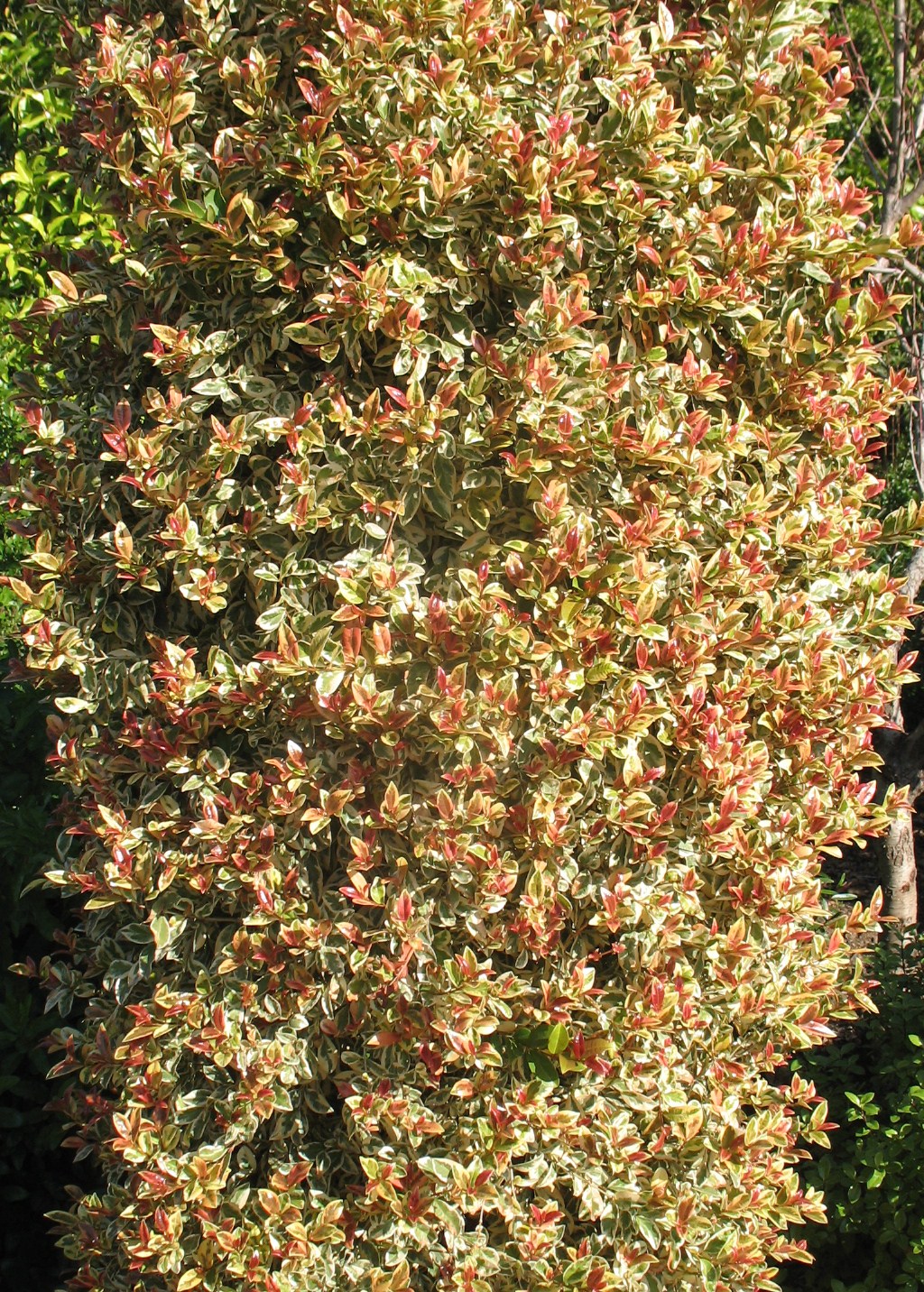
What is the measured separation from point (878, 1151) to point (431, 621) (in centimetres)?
212

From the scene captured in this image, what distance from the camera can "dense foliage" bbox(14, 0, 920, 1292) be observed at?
2.39 metres

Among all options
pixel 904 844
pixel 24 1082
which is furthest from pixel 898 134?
pixel 24 1082

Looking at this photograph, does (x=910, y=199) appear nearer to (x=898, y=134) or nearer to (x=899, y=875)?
(x=898, y=134)

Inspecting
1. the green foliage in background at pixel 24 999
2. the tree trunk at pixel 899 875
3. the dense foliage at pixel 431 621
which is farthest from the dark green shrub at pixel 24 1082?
the tree trunk at pixel 899 875

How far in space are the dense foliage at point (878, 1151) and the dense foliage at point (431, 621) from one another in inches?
31.3

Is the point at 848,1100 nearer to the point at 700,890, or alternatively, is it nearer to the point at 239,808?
the point at 700,890

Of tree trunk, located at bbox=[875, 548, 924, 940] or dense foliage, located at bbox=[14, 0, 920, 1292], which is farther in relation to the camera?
tree trunk, located at bbox=[875, 548, 924, 940]

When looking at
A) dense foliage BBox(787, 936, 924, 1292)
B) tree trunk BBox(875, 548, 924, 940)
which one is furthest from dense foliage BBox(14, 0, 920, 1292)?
tree trunk BBox(875, 548, 924, 940)

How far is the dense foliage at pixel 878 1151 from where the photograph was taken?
3291 mm

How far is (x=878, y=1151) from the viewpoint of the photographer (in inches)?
131

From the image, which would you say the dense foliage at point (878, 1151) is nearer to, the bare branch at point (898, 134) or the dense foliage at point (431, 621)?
the dense foliage at point (431, 621)

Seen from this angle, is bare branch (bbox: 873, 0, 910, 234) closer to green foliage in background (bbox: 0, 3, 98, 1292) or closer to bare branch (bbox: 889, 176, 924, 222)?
bare branch (bbox: 889, 176, 924, 222)

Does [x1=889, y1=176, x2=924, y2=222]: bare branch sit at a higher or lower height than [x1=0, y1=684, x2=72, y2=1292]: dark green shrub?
higher

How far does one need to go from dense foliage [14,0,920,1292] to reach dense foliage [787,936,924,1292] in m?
0.79
